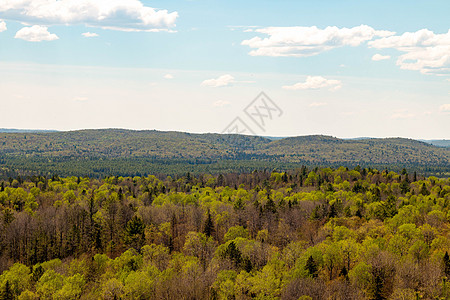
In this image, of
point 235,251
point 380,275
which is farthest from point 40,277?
point 380,275

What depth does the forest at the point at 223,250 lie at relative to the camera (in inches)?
2685

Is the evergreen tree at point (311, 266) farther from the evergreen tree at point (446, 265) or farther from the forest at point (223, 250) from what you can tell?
the evergreen tree at point (446, 265)

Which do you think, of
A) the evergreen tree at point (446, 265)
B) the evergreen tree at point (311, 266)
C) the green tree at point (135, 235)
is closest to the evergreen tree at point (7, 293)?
the green tree at point (135, 235)

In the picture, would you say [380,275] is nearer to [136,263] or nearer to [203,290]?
[203,290]

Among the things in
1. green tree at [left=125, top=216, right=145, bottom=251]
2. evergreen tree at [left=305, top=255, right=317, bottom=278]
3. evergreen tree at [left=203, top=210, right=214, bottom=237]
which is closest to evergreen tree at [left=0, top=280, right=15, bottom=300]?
green tree at [left=125, top=216, right=145, bottom=251]

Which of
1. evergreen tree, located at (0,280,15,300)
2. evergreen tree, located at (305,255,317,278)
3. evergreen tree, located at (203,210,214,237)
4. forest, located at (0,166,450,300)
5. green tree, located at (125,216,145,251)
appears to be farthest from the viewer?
evergreen tree, located at (203,210,214,237)

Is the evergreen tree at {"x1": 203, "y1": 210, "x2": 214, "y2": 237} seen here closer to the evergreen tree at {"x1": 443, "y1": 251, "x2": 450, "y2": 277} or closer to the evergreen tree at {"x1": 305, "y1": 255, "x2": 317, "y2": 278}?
the evergreen tree at {"x1": 305, "y1": 255, "x2": 317, "y2": 278}

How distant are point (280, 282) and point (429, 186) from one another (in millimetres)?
136656

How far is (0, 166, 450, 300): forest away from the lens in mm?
68188

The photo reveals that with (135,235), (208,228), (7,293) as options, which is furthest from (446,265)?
(7,293)

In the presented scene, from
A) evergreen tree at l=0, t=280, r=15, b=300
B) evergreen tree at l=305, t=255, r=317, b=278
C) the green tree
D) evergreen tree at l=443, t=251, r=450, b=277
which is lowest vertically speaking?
evergreen tree at l=0, t=280, r=15, b=300

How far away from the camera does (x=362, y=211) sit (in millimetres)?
127812

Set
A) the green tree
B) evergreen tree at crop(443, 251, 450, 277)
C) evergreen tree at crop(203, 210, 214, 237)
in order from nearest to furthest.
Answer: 1. evergreen tree at crop(443, 251, 450, 277)
2. the green tree
3. evergreen tree at crop(203, 210, 214, 237)

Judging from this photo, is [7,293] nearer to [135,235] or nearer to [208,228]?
[135,235]
